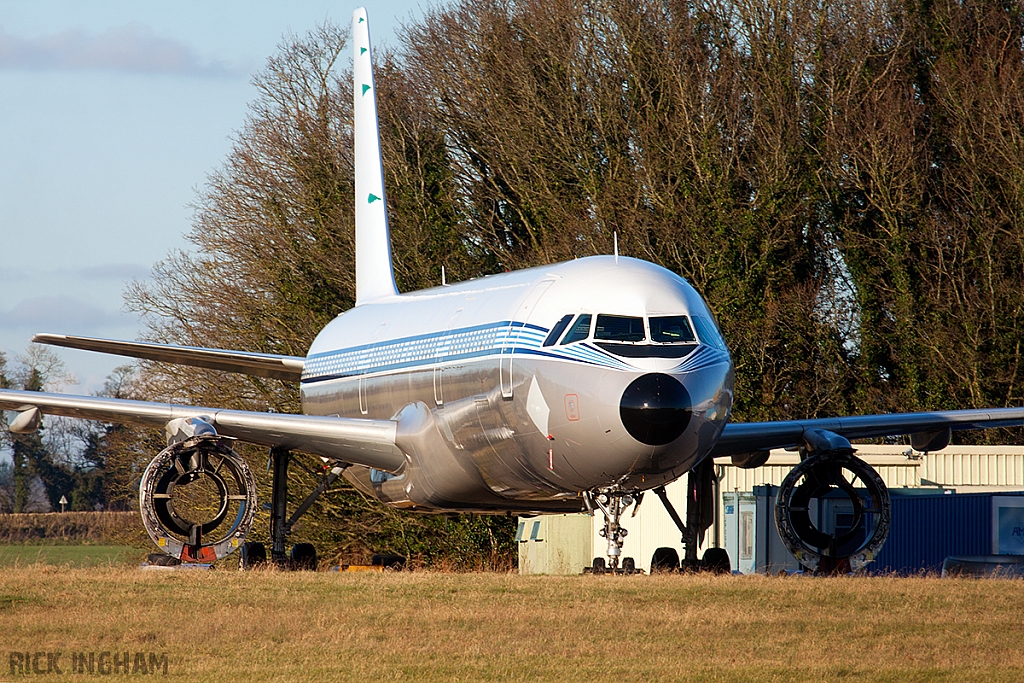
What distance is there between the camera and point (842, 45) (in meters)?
39.1

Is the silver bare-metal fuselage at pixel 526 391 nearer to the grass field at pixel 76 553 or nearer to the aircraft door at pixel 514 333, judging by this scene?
the aircraft door at pixel 514 333

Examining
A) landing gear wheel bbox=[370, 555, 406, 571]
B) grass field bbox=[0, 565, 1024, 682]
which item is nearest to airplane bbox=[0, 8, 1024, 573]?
grass field bbox=[0, 565, 1024, 682]

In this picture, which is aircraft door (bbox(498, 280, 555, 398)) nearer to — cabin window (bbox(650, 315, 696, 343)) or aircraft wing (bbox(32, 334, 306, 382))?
cabin window (bbox(650, 315, 696, 343))

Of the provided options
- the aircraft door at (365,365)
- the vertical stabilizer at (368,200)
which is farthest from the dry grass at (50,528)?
the aircraft door at (365,365)

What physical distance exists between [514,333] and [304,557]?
25.0 ft

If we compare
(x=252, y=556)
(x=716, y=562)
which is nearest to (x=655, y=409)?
(x=716, y=562)

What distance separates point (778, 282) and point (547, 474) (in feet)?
69.2

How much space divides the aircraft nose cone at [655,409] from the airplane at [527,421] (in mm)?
18

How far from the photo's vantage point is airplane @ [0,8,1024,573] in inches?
642

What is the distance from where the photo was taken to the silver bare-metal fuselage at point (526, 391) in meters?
16.2

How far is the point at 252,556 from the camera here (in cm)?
2270

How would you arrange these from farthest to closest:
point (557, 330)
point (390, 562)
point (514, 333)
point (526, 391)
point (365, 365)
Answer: point (390, 562) < point (365, 365) < point (514, 333) < point (526, 391) < point (557, 330)

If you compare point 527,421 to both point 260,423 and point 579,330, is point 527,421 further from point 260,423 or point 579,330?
point 260,423

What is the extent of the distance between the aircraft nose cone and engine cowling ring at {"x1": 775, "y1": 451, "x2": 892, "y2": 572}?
435 centimetres
